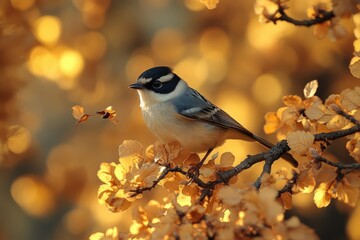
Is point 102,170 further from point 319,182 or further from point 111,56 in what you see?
point 111,56

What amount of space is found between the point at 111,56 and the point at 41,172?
62.7 inches

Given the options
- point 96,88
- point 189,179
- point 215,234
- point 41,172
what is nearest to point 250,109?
point 96,88

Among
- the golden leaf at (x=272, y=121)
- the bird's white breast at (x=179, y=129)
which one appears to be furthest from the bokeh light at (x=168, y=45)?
the golden leaf at (x=272, y=121)

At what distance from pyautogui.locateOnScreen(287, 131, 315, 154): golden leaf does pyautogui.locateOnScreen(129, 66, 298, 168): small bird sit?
3.68 ft

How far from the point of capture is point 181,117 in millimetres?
3588

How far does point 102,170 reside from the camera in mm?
2504

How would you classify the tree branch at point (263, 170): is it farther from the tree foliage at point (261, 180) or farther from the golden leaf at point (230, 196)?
the golden leaf at point (230, 196)

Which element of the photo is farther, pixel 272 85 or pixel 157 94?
pixel 272 85

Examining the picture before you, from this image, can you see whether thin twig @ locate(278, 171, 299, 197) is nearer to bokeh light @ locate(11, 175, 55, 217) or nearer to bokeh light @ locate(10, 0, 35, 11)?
bokeh light @ locate(10, 0, 35, 11)

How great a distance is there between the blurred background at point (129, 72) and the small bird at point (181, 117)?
1770 millimetres

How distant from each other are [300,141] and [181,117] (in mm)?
1337

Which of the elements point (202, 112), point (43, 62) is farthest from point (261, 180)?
point (43, 62)

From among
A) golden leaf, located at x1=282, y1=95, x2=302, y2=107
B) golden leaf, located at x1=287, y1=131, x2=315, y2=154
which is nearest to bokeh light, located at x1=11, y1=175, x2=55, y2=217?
golden leaf, located at x1=282, y1=95, x2=302, y2=107

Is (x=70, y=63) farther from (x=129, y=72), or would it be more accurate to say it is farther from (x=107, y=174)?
(x=107, y=174)
